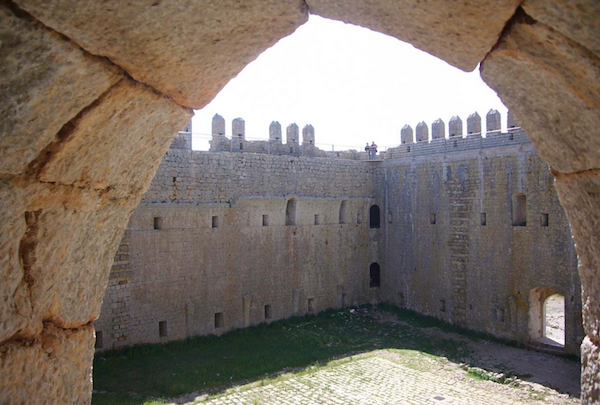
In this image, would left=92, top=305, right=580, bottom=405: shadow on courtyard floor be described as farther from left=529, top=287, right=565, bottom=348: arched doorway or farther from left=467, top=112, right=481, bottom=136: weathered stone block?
left=467, top=112, right=481, bottom=136: weathered stone block

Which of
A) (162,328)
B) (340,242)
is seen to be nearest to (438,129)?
(340,242)

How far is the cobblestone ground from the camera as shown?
10688 millimetres

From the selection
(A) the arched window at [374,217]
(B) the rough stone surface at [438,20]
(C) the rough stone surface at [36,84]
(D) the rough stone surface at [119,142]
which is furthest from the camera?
(A) the arched window at [374,217]

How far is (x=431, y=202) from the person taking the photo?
1756 centimetres

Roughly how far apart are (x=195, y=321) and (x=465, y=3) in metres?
13.8

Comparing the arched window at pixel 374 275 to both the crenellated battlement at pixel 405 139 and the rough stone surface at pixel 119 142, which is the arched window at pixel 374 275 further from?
the rough stone surface at pixel 119 142

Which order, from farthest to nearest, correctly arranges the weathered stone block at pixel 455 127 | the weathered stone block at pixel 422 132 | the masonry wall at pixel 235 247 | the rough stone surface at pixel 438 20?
the weathered stone block at pixel 422 132 < the weathered stone block at pixel 455 127 < the masonry wall at pixel 235 247 < the rough stone surface at pixel 438 20

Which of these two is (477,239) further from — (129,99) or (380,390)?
(129,99)

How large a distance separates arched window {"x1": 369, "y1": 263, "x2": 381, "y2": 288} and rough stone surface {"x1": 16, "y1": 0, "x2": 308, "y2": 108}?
17.7 m

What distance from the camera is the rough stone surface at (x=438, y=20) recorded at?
222cm

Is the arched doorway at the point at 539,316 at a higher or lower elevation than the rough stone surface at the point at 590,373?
lower

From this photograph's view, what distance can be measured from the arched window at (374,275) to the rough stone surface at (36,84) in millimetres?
18242

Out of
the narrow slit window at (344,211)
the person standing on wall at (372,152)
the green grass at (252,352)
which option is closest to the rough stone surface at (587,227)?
the green grass at (252,352)

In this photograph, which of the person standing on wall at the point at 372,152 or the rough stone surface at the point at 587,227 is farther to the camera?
the person standing on wall at the point at 372,152
